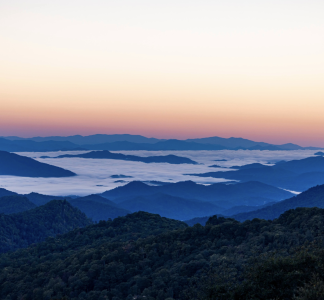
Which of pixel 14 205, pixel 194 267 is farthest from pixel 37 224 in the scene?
pixel 194 267

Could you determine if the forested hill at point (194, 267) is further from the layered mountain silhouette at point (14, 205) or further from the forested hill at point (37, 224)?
the layered mountain silhouette at point (14, 205)

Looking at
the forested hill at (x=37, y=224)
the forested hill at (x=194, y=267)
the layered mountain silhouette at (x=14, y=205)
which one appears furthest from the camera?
the layered mountain silhouette at (x=14, y=205)

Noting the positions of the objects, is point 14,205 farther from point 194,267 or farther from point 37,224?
point 194,267

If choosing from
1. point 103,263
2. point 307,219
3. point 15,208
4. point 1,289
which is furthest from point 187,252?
point 15,208

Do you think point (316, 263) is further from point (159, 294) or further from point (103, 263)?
point (103, 263)

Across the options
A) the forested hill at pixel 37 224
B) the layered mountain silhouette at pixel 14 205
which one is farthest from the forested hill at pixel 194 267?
the layered mountain silhouette at pixel 14 205
